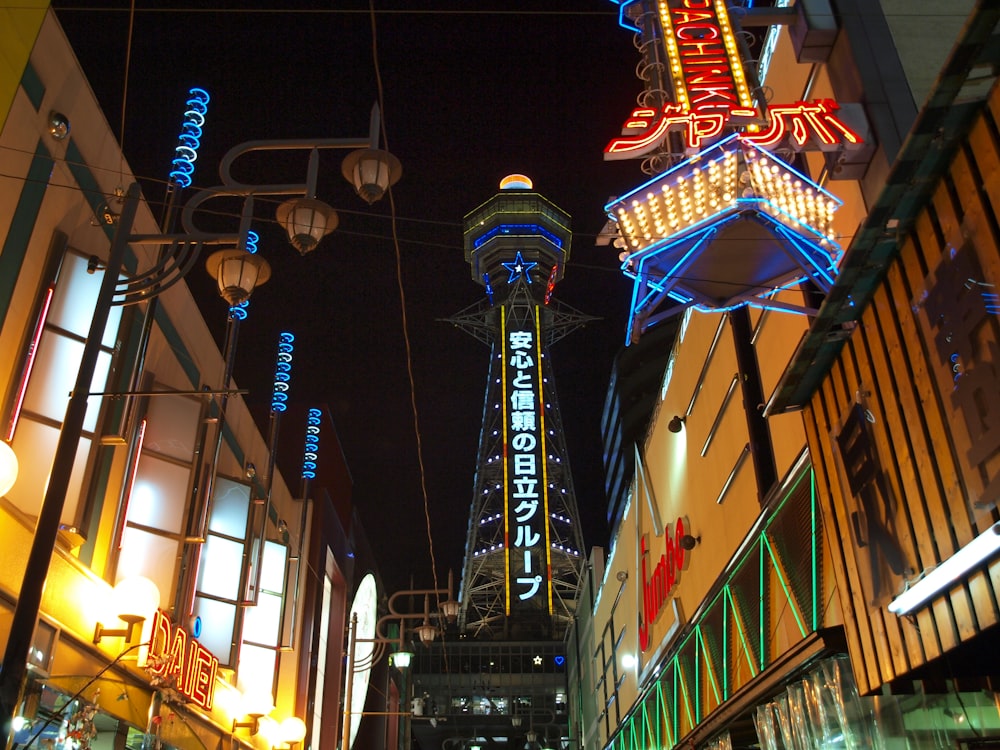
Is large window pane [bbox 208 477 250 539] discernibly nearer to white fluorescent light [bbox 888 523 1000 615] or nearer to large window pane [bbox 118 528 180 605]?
large window pane [bbox 118 528 180 605]

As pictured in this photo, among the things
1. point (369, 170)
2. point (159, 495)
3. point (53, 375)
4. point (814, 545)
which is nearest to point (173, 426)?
point (159, 495)

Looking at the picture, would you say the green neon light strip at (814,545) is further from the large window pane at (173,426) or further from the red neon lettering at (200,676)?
the large window pane at (173,426)

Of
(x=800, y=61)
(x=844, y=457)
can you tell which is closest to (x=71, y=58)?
(x=800, y=61)

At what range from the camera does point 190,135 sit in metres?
11.1

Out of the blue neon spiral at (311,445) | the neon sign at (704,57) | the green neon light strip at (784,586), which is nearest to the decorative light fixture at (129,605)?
the green neon light strip at (784,586)

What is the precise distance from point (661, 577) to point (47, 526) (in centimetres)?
1125

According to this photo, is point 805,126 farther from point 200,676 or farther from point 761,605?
point 200,676

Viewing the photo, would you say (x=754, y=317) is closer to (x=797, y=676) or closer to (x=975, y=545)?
(x=797, y=676)

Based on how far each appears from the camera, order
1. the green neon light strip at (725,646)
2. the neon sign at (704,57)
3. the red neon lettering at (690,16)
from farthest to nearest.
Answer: the green neon light strip at (725,646)
the red neon lettering at (690,16)
the neon sign at (704,57)

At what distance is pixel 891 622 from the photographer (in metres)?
5.83

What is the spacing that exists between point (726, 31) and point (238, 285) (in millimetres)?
6158

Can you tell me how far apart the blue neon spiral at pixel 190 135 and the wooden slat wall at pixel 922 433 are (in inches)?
326

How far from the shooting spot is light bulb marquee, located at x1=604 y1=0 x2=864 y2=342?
814 cm

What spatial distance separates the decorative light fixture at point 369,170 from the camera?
28.8 ft
